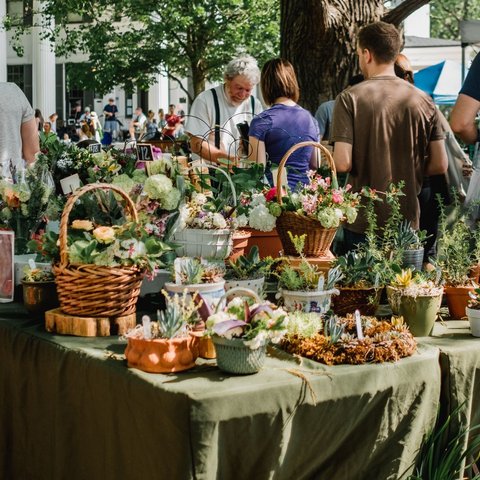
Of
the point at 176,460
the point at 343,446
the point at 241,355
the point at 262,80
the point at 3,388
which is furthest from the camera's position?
the point at 262,80

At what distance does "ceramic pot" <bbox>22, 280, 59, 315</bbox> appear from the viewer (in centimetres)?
259

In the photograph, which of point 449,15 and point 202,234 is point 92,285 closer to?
point 202,234

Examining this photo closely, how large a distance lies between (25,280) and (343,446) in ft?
3.64

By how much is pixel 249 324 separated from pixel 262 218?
954mm

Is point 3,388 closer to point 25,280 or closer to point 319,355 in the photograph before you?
point 25,280

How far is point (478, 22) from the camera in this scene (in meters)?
8.94

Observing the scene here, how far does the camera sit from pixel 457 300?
275cm

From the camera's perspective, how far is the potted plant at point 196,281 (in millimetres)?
2344

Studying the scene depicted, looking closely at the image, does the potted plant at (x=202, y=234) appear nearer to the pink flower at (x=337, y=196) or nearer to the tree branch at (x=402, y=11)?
the pink flower at (x=337, y=196)

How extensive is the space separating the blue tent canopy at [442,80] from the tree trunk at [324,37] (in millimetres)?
6973

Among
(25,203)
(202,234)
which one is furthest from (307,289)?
(25,203)

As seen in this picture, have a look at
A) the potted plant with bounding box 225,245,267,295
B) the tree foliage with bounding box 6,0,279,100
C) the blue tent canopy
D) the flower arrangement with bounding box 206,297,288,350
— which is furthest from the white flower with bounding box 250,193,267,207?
the tree foliage with bounding box 6,0,279,100

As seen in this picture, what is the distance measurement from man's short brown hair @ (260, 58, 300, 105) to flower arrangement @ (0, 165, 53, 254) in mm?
1347

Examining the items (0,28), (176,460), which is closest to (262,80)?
(176,460)
